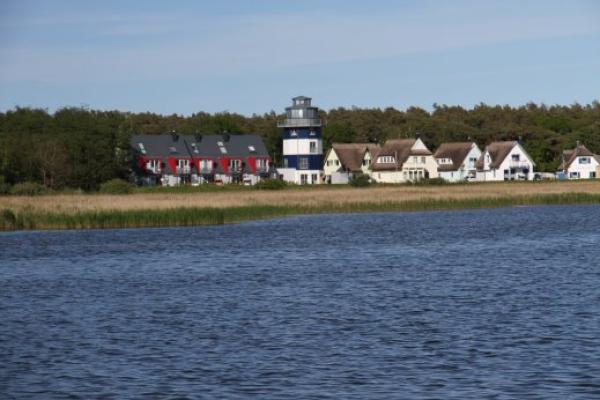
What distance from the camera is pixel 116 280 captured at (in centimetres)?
3878

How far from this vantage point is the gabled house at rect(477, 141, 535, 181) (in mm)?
146875

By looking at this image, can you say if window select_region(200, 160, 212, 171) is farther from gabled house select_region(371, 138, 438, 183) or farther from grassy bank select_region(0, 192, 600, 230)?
grassy bank select_region(0, 192, 600, 230)

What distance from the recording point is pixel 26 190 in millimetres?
91188

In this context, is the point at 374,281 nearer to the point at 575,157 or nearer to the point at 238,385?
the point at 238,385

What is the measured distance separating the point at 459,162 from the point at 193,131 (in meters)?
43.6

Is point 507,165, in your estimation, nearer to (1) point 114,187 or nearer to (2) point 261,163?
(2) point 261,163

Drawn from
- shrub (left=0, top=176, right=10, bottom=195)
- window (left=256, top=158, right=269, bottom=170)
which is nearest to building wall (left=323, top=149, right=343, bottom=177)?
window (left=256, top=158, right=269, bottom=170)

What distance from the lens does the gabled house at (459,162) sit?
480 ft

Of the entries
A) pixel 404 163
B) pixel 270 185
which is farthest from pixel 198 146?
pixel 270 185

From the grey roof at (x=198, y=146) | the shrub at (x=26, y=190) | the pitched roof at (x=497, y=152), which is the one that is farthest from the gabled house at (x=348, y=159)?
the shrub at (x=26, y=190)

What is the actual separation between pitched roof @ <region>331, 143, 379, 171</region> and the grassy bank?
65.0m

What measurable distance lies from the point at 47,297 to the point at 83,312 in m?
4.12

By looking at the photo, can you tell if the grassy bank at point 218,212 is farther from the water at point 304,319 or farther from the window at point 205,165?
the window at point 205,165

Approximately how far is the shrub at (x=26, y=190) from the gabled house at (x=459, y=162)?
67.7 m
